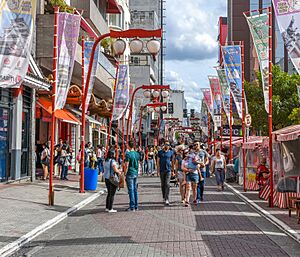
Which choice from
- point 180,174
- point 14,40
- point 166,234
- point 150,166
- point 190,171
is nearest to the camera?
point 14,40

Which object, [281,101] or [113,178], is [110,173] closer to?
[113,178]

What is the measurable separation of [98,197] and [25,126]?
5808mm

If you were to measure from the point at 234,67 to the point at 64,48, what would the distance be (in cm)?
1004

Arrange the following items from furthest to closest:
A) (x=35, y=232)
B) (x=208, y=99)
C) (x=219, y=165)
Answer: (x=208, y=99), (x=219, y=165), (x=35, y=232)

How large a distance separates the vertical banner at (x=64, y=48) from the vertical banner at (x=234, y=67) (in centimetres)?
942

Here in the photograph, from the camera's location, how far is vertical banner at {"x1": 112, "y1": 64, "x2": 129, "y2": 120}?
82.5 ft

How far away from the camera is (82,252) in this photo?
8.36 m

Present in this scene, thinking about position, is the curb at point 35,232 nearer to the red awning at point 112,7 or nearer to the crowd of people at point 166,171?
the crowd of people at point 166,171

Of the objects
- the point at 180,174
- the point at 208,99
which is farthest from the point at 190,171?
the point at 208,99

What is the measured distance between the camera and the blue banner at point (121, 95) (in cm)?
2517

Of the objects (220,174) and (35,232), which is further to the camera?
(220,174)

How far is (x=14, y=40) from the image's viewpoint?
9.29m

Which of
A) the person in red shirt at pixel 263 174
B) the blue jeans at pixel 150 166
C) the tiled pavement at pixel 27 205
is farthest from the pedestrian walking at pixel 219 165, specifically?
the blue jeans at pixel 150 166

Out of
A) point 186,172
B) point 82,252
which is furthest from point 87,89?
point 82,252
